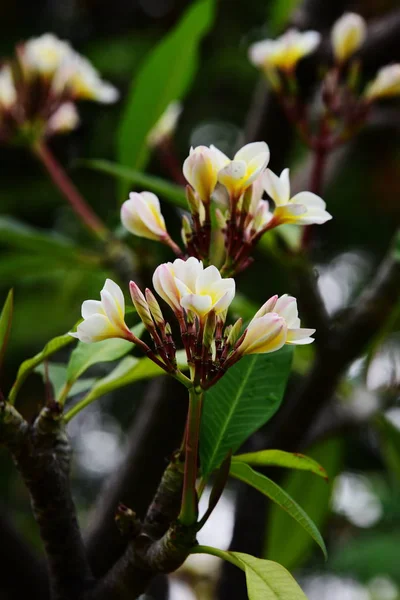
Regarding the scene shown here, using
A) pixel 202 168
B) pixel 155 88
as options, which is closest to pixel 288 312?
pixel 202 168

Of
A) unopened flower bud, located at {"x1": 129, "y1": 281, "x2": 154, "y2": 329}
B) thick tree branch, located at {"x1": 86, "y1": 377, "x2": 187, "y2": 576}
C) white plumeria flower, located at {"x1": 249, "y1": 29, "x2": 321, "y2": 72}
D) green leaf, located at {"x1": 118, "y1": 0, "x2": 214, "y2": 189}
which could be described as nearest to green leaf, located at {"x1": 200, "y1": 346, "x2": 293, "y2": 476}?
unopened flower bud, located at {"x1": 129, "y1": 281, "x2": 154, "y2": 329}

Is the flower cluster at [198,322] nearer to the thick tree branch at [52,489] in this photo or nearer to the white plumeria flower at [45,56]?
the thick tree branch at [52,489]

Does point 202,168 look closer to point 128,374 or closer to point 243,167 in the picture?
point 243,167

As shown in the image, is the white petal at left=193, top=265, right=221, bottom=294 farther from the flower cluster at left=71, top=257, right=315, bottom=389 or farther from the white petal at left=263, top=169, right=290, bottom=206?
the white petal at left=263, top=169, right=290, bottom=206

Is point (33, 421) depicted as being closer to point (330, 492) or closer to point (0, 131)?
point (0, 131)

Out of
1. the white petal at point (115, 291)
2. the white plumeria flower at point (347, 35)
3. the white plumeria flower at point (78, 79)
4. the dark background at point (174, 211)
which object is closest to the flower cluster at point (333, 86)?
the white plumeria flower at point (347, 35)

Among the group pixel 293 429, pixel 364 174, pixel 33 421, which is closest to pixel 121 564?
pixel 33 421
